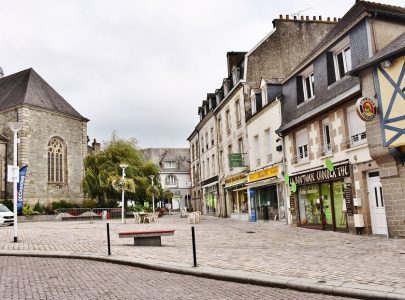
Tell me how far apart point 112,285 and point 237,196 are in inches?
802

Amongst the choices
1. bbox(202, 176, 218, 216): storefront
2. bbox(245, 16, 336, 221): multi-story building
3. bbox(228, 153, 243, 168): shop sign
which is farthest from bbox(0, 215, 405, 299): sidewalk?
bbox(202, 176, 218, 216): storefront

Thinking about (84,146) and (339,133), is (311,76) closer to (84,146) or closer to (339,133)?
(339,133)

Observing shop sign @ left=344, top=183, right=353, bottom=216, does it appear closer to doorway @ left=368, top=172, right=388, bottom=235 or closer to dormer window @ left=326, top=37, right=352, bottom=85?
doorway @ left=368, top=172, right=388, bottom=235

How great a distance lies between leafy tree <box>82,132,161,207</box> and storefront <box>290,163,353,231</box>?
1784 cm

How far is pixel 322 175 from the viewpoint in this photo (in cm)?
1470

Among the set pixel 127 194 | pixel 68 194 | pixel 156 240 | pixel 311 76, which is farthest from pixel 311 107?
pixel 68 194

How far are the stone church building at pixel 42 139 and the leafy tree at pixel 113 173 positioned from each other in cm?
305

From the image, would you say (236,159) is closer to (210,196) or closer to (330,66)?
(330,66)

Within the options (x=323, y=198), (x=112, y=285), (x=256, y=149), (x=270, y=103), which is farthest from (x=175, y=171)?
(x=112, y=285)

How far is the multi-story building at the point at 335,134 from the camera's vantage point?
12328 millimetres

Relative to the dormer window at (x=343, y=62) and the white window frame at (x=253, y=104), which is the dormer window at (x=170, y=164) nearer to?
the white window frame at (x=253, y=104)

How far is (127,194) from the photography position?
34.5 meters

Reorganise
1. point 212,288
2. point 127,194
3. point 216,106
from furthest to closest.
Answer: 1. point 127,194
2. point 216,106
3. point 212,288

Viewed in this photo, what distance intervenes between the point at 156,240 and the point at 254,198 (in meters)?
12.3
